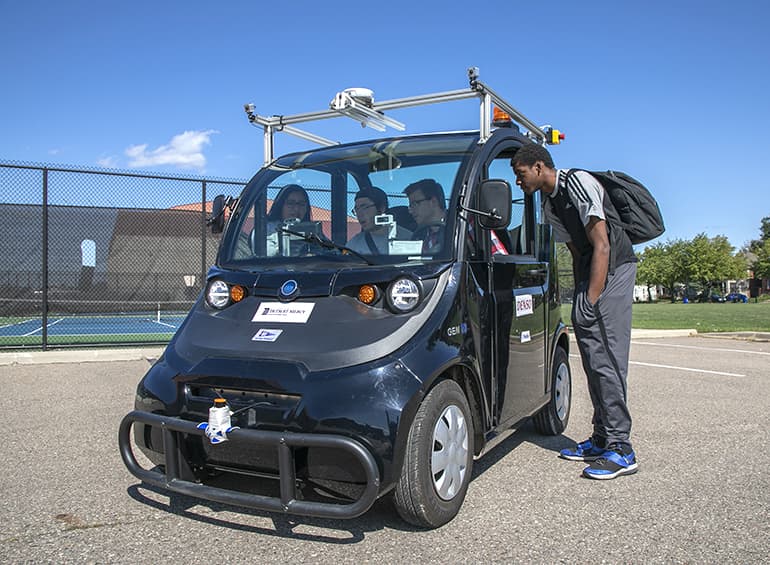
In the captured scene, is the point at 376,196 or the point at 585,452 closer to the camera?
the point at 376,196

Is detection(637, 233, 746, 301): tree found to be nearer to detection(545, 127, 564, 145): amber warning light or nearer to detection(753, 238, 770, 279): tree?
detection(753, 238, 770, 279): tree

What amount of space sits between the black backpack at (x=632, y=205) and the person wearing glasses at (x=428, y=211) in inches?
41.2

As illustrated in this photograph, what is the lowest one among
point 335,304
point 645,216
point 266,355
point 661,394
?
point 661,394

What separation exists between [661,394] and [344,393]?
18.1 feet

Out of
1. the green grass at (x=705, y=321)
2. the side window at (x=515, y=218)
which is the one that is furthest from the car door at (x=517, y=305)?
the green grass at (x=705, y=321)

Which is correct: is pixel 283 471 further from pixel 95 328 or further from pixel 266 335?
pixel 95 328

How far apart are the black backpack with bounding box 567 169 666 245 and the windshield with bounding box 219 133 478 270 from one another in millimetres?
980

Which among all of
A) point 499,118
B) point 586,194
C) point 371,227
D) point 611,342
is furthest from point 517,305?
point 499,118

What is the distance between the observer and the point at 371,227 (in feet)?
12.6

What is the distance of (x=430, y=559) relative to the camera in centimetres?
286

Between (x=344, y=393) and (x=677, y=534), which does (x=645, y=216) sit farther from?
(x=344, y=393)

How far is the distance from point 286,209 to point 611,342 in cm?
223

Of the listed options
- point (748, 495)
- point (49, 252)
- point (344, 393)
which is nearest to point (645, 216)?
point (748, 495)

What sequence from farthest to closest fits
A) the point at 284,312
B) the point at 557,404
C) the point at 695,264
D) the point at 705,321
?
the point at 695,264 → the point at 705,321 → the point at 557,404 → the point at 284,312
